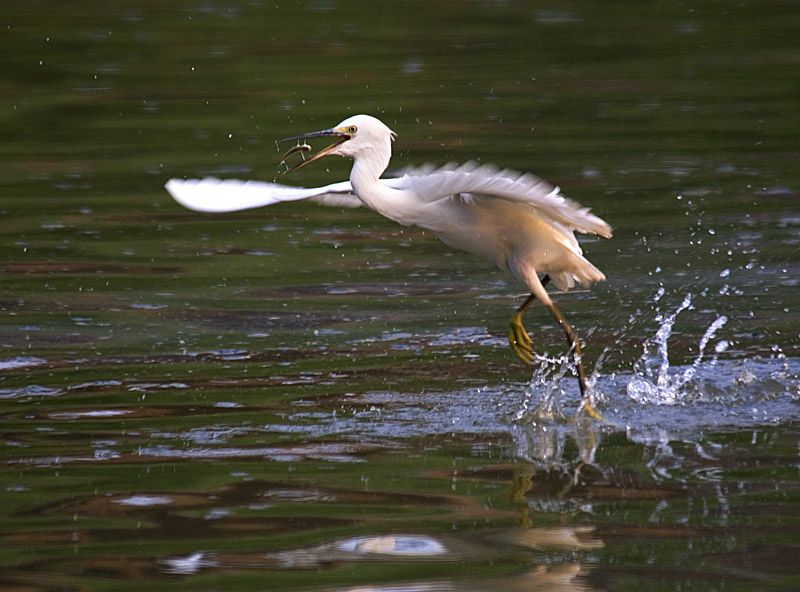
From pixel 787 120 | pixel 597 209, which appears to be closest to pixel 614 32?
pixel 787 120

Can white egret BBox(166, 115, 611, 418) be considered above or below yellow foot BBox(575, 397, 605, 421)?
above

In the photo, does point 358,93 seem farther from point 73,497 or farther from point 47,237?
point 73,497

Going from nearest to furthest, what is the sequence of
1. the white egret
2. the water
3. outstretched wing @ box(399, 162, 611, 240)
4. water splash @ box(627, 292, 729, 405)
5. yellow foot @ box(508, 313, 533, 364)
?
the water
outstretched wing @ box(399, 162, 611, 240)
the white egret
water splash @ box(627, 292, 729, 405)
yellow foot @ box(508, 313, 533, 364)

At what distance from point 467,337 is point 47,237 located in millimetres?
3667

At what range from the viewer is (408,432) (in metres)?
5.92

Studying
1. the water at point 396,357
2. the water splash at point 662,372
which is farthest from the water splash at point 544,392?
the water splash at point 662,372

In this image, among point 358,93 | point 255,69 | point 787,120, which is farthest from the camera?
point 255,69

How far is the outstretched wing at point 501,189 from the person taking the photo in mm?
5586

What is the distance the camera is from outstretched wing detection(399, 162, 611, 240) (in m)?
5.59

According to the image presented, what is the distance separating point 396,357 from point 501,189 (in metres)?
1.60

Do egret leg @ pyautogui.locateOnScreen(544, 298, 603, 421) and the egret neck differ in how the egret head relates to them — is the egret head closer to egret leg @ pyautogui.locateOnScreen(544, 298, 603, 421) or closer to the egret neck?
the egret neck

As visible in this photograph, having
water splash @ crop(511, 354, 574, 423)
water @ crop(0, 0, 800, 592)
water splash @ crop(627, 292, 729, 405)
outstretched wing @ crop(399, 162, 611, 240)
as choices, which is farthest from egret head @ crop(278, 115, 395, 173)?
water splash @ crop(627, 292, 729, 405)

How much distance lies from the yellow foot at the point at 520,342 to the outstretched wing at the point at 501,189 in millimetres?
716

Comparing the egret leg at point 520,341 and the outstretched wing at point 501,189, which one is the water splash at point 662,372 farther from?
the outstretched wing at point 501,189
